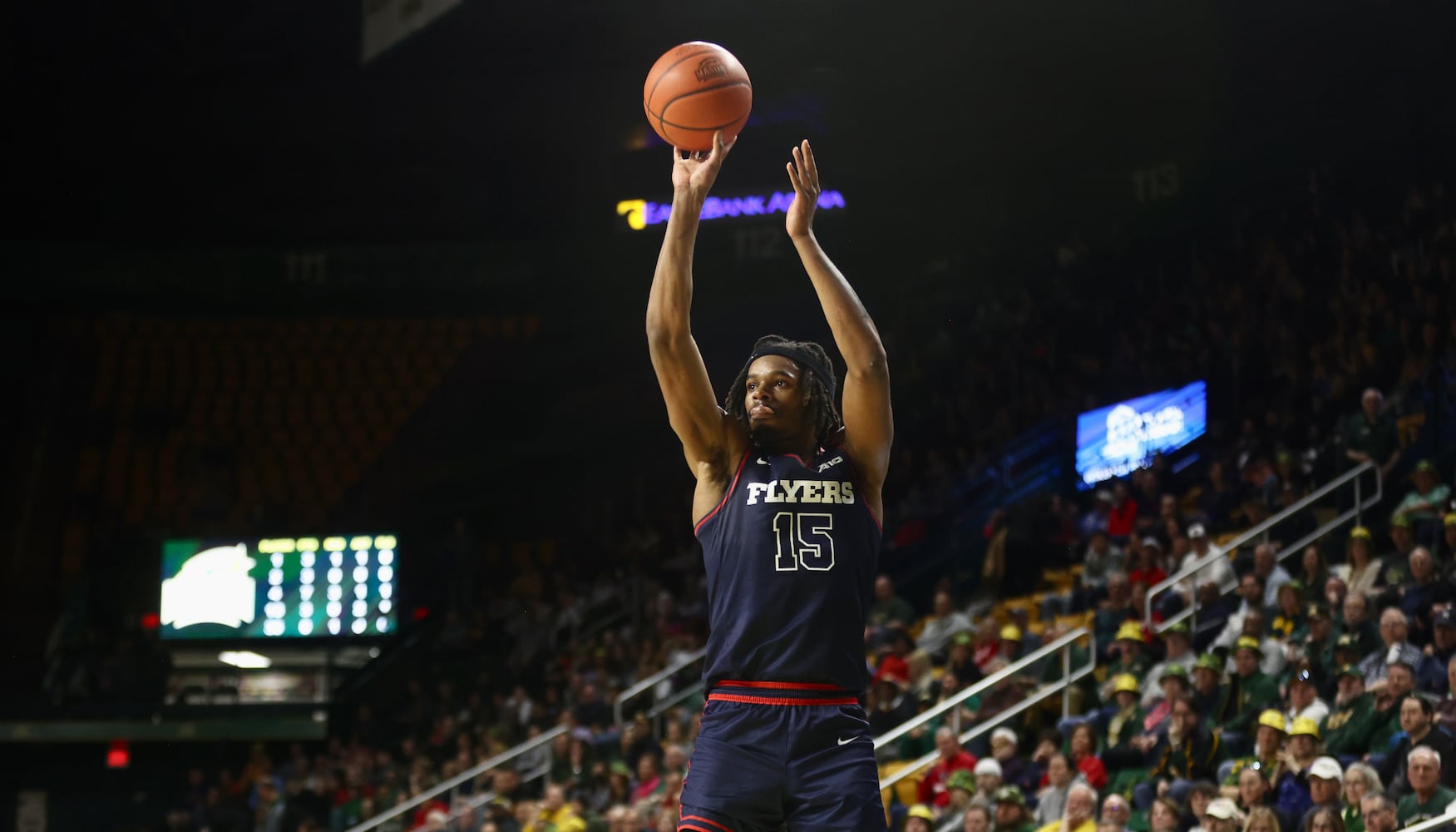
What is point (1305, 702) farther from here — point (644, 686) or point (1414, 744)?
point (644, 686)

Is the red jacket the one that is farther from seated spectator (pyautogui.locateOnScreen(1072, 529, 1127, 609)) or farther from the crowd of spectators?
seated spectator (pyautogui.locateOnScreen(1072, 529, 1127, 609))

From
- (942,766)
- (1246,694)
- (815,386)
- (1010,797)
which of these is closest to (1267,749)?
(1246,694)

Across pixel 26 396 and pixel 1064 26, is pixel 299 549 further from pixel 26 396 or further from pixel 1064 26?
pixel 1064 26

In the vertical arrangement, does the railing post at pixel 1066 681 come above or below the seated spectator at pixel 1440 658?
above

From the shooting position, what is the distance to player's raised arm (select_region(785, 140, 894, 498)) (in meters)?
4.19

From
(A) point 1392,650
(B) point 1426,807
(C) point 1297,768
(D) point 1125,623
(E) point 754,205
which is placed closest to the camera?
(B) point 1426,807

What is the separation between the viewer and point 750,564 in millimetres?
4070

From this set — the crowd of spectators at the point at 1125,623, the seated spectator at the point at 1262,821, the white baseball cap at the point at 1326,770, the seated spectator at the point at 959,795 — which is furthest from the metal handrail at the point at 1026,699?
the seated spectator at the point at 1262,821

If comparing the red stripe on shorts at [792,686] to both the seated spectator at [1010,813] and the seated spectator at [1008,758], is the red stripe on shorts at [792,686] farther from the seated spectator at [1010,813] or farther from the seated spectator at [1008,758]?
the seated spectator at [1008,758]

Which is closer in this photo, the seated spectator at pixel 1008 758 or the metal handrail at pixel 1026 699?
the seated spectator at pixel 1008 758

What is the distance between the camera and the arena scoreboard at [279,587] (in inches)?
711

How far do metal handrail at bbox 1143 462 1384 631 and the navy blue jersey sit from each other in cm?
730

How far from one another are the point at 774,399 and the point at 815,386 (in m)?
0.16

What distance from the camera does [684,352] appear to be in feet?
13.5
